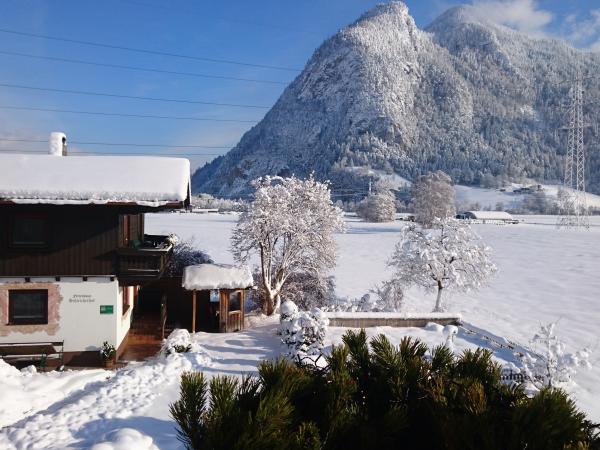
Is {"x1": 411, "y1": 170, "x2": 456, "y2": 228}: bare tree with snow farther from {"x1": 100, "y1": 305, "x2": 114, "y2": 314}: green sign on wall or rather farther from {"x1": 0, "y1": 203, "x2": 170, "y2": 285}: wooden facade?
{"x1": 100, "y1": 305, "x2": 114, "y2": 314}: green sign on wall

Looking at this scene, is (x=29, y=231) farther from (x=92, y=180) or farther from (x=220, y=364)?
(x=220, y=364)

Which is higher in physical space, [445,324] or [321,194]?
[321,194]

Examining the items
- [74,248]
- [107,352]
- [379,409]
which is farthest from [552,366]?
[74,248]

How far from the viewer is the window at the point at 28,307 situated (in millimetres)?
14797

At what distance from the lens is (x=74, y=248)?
48.9 feet

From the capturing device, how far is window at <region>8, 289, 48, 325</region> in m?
14.8

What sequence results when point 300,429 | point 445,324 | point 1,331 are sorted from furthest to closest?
point 445,324 → point 1,331 → point 300,429

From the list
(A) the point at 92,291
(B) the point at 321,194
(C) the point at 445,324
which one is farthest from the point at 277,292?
(A) the point at 92,291

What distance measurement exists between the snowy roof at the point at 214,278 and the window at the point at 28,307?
5.47 m

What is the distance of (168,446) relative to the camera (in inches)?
324

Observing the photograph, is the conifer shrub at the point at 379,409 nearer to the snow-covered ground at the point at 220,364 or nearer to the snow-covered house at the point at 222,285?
the snow-covered ground at the point at 220,364

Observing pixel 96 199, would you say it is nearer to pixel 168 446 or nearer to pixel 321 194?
pixel 168 446

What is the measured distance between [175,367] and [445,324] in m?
13.3

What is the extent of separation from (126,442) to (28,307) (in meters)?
10.1
